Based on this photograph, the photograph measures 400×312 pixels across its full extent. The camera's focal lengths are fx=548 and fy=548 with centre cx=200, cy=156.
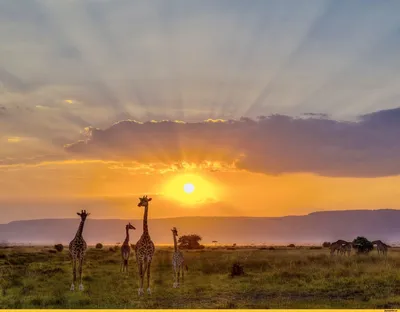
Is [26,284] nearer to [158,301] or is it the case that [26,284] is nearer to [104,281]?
[104,281]

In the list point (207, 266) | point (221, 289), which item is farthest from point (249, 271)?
point (221, 289)

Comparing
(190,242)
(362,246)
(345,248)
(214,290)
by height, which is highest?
(190,242)

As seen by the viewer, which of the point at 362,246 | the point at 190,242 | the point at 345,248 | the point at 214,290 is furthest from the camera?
the point at 190,242

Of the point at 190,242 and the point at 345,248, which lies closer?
the point at 345,248

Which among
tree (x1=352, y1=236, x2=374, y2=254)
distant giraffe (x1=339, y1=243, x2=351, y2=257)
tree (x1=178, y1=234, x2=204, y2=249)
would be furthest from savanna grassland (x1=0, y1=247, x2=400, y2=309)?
tree (x1=178, y1=234, x2=204, y2=249)

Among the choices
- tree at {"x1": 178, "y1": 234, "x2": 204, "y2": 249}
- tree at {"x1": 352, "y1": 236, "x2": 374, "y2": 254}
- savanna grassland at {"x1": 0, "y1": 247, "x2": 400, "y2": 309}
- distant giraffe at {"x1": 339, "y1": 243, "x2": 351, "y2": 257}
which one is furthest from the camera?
tree at {"x1": 178, "y1": 234, "x2": 204, "y2": 249}

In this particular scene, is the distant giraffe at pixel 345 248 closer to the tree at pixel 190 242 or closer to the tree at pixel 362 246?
the tree at pixel 362 246

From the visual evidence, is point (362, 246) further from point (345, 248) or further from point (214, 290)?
point (214, 290)

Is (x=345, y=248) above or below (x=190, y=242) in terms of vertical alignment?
below

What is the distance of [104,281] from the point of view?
29062mm

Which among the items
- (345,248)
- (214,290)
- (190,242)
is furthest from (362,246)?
(190,242)

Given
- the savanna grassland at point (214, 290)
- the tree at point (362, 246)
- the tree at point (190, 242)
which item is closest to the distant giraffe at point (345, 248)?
the tree at point (362, 246)

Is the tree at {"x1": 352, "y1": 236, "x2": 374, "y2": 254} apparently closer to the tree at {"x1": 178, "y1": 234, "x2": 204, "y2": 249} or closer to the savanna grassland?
the savanna grassland

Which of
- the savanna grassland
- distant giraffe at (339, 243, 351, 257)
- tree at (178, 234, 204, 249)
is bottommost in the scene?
the savanna grassland
